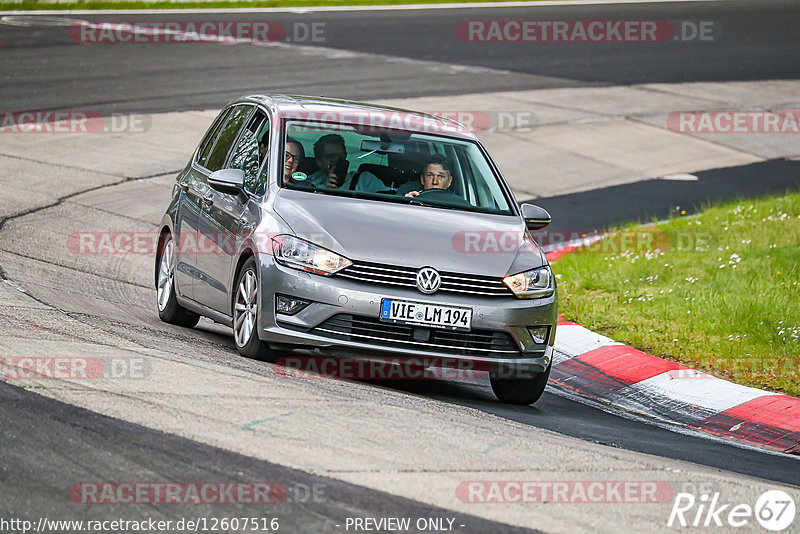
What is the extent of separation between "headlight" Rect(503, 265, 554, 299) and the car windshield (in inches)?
32.0

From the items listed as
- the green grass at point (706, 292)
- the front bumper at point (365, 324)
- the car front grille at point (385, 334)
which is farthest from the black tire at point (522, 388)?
the green grass at point (706, 292)

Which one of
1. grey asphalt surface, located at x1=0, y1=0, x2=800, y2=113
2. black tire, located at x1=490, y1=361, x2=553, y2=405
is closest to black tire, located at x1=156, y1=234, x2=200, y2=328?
black tire, located at x1=490, y1=361, x2=553, y2=405

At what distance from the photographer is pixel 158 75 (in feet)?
75.3

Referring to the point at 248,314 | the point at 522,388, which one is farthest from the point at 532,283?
the point at 248,314

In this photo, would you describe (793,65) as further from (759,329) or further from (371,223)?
(371,223)

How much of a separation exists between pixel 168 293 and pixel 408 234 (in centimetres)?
270

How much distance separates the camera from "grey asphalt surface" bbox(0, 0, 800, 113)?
21.6 meters

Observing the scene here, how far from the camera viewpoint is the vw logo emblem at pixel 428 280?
7199 mm

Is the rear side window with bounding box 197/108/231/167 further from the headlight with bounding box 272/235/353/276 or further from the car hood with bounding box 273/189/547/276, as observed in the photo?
the headlight with bounding box 272/235/353/276

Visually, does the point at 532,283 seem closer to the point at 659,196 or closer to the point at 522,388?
the point at 522,388

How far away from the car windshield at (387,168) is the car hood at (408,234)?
0.21 metres

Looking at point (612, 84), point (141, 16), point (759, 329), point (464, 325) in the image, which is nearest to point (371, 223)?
point (464, 325)

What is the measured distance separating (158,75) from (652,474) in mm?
18783

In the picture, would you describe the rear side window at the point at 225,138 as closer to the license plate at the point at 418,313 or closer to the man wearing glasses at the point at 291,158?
the man wearing glasses at the point at 291,158
